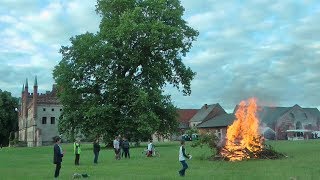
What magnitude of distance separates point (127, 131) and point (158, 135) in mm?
5502

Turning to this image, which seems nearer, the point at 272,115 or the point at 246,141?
the point at 246,141

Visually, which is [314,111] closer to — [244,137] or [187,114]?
[187,114]

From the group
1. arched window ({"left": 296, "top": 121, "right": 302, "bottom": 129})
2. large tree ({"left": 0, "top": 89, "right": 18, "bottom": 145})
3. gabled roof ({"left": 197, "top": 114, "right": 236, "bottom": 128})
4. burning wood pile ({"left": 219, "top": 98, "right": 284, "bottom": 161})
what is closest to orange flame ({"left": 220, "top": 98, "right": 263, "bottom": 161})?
burning wood pile ({"left": 219, "top": 98, "right": 284, "bottom": 161})

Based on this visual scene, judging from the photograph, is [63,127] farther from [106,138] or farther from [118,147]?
[118,147]

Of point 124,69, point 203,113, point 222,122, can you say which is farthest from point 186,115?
point 124,69

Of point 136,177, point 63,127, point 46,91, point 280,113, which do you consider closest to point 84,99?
point 63,127

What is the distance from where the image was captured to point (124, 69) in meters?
54.8

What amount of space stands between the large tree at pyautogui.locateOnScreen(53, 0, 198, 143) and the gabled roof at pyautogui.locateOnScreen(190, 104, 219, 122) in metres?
74.9

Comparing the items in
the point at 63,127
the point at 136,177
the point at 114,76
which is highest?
the point at 114,76

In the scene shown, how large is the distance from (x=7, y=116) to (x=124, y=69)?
70.0 metres

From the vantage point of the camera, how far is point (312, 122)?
107875mm

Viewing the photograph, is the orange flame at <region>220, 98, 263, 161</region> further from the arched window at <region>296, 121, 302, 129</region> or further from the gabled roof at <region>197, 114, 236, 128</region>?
the arched window at <region>296, 121, 302, 129</region>

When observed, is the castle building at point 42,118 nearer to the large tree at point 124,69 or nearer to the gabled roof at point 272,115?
the gabled roof at point 272,115

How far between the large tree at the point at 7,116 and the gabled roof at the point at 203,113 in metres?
49.9
